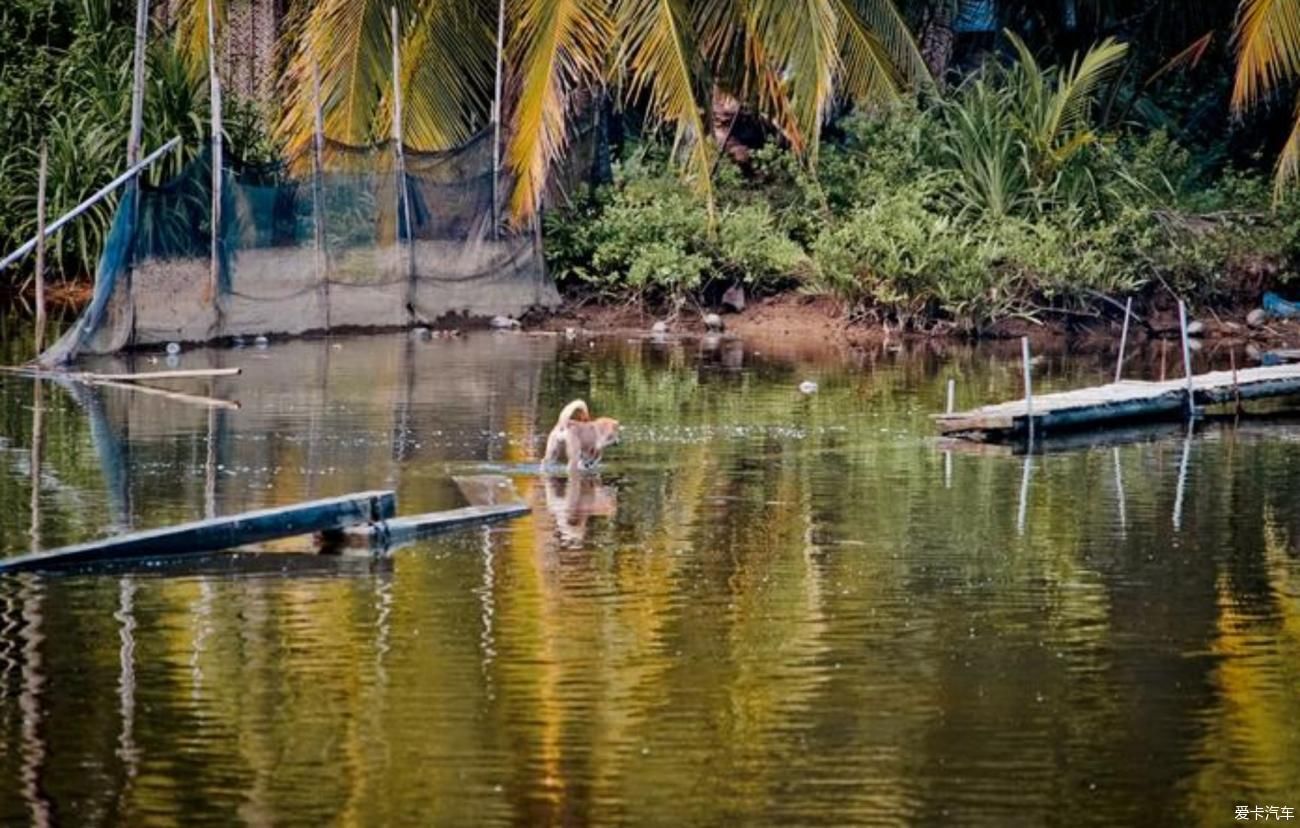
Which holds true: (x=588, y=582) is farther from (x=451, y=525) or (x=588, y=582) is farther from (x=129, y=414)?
(x=129, y=414)

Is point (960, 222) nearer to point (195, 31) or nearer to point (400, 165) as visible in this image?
point (400, 165)

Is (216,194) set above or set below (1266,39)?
below

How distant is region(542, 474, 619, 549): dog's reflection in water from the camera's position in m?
15.2

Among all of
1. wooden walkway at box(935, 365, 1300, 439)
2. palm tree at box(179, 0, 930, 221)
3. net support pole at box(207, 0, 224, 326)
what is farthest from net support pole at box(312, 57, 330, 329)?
wooden walkway at box(935, 365, 1300, 439)

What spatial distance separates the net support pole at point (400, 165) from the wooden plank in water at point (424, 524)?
10.6 m

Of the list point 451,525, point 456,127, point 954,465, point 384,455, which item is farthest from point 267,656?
point 456,127

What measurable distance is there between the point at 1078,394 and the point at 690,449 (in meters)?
3.73

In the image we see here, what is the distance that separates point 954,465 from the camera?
18297 mm

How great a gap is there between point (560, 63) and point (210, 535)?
12952 mm

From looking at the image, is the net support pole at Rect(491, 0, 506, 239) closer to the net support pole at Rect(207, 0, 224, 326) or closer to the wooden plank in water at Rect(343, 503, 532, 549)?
the net support pole at Rect(207, 0, 224, 326)

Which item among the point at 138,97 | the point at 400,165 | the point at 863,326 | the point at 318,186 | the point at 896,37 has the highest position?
the point at 896,37

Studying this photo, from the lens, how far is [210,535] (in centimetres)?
1369

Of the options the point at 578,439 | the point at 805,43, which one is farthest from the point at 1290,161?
the point at 578,439

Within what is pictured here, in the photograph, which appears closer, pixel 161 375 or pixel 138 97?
pixel 161 375
